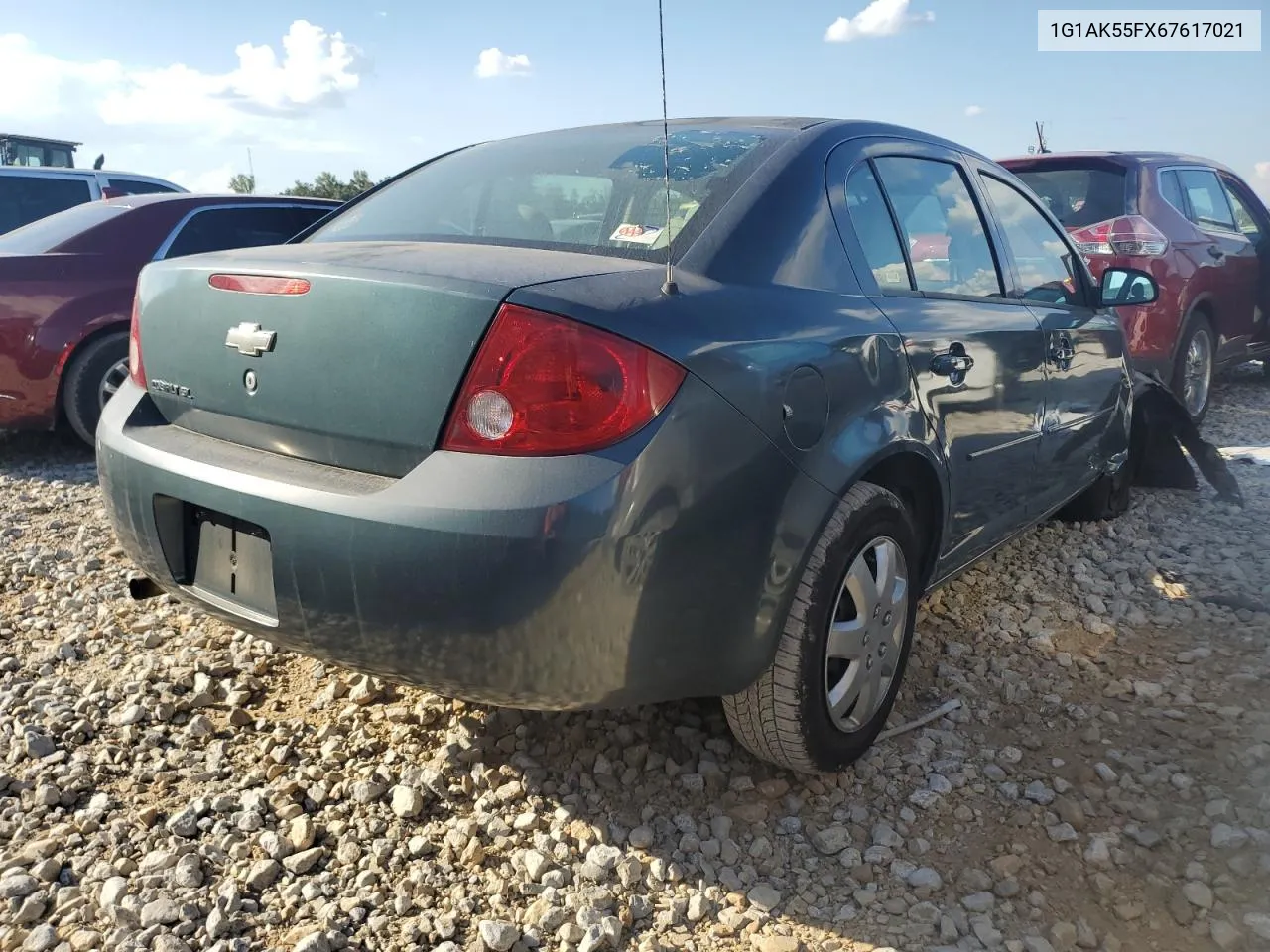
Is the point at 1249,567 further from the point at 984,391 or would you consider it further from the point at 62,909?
the point at 62,909

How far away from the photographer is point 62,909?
1984 mm

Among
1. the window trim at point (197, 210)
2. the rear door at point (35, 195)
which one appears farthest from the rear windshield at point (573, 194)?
the rear door at point (35, 195)

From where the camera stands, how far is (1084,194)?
5945 millimetres

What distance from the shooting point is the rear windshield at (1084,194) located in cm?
587

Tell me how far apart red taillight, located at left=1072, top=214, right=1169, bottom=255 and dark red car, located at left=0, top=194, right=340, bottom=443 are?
4.15m

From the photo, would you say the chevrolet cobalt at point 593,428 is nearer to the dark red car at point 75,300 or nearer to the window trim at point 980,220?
the window trim at point 980,220

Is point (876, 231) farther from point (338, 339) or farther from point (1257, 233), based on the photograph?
point (1257, 233)

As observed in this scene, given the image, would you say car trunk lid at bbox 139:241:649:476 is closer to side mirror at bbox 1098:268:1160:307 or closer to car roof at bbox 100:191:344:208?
side mirror at bbox 1098:268:1160:307

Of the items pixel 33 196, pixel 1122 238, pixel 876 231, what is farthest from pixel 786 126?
pixel 33 196

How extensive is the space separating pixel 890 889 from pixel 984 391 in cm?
138

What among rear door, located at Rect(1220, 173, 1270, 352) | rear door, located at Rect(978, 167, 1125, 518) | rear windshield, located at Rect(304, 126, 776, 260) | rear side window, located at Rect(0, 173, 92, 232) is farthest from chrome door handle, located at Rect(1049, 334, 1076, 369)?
rear side window, located at Rect(0, 173, 92, 232)

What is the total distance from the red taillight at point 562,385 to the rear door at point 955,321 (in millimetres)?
891

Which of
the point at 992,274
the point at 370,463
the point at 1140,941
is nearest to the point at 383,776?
the point at 370,463

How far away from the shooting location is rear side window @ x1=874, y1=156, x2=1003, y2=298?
9.11 feet
